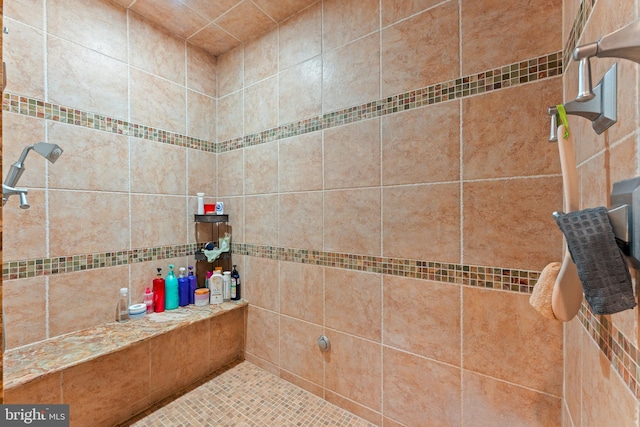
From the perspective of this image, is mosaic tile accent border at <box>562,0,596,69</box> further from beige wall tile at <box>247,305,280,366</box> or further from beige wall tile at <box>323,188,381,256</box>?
beige wall tile at <box>247,305,280,366</box>

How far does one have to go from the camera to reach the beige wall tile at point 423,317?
3.69ft

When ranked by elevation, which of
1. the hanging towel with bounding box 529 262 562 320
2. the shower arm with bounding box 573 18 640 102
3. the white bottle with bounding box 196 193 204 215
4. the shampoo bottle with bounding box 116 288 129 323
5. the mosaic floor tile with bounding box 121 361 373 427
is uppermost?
Result: the shower arm with bounding box 573 18 640 102

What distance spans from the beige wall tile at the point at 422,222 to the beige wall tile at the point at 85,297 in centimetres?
148

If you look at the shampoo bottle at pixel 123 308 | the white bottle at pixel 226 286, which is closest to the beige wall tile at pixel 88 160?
the shampoo bottle at pixel 123 308

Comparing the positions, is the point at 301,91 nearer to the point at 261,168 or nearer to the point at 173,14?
the point at 261,168

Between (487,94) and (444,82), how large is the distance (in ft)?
0.57

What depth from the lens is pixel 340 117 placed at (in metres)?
1.42

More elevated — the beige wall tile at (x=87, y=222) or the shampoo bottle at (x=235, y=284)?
the beige wall tile at (x=87, y=222)

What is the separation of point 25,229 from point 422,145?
1813 millimetres

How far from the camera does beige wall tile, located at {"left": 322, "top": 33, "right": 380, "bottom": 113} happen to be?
1.32m

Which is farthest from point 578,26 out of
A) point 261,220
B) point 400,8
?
point 261,220

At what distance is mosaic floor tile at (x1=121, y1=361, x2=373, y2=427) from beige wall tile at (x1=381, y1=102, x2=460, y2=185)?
46.8 inches

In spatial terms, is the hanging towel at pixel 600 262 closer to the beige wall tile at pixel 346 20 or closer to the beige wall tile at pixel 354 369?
the beige wall tile at pixel 354 369

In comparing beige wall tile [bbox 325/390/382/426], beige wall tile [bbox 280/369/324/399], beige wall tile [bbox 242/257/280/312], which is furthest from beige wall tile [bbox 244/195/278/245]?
beige wall tile [bbox 325/390/382/426]
